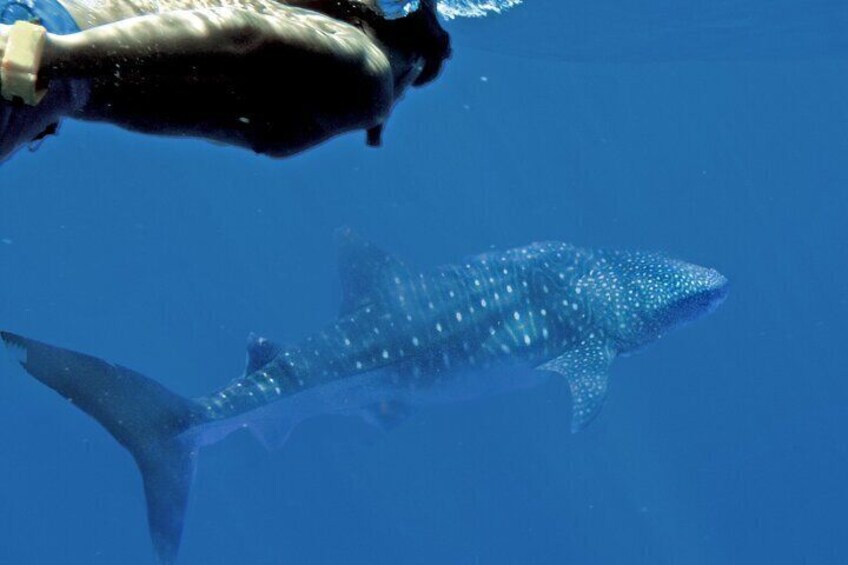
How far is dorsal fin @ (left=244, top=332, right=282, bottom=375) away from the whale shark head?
4.29 m

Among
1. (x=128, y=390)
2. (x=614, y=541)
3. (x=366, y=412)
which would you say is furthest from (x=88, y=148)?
(x=128, y=390)

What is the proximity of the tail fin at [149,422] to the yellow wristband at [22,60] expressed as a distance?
6.15ft

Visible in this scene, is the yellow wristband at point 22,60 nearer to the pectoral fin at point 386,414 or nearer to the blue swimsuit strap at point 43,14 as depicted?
the blue swimsuit strap at point 43,14

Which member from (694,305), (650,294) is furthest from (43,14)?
(694,305)

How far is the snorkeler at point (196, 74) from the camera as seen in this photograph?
1.82 m

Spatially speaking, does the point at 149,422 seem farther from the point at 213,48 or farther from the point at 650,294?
the point at 650,294

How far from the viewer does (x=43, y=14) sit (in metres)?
2.43

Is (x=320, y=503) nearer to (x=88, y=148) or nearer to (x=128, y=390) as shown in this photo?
(x=128, y=390)

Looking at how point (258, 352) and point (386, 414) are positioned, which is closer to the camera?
point (258, 352)

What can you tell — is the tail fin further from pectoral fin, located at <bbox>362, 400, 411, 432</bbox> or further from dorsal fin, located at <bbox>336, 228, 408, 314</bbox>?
pectoral fin, located at <bbox>362, 400, 411, 432</bbox>

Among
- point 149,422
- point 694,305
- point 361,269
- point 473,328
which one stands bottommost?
point 473,328

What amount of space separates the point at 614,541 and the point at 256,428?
20.1 metres

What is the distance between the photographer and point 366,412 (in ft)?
32.9

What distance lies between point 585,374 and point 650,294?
1.20m
